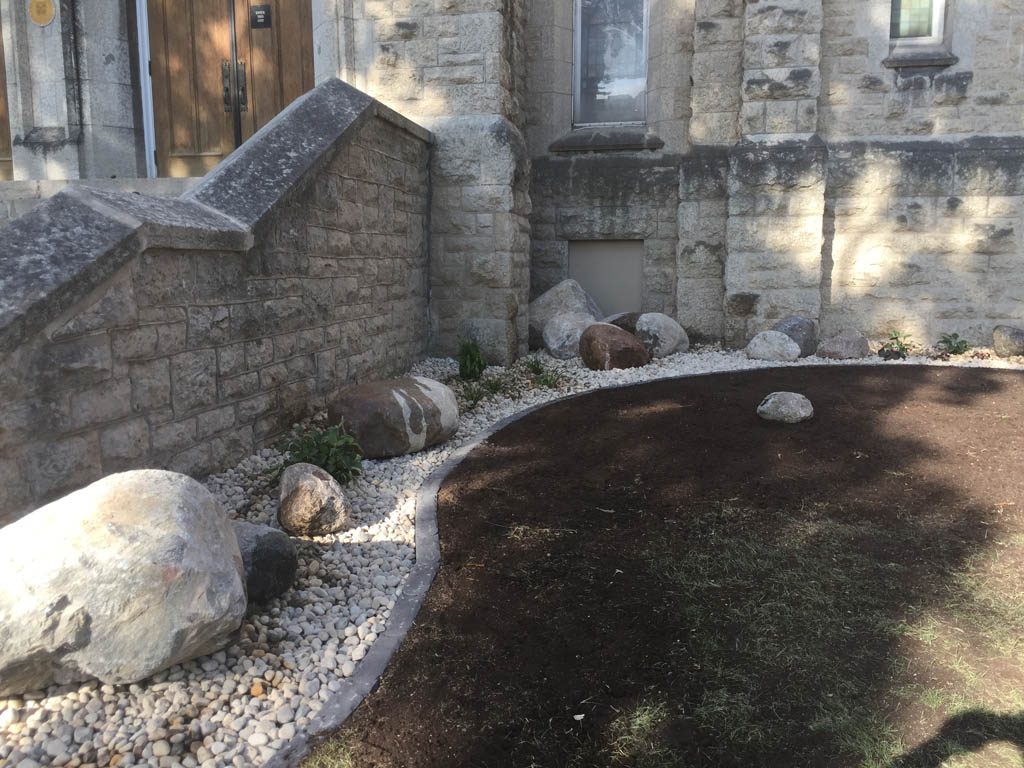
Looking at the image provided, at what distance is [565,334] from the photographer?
791 centimetres

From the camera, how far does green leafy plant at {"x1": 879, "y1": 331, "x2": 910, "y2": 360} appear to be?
7547 mm

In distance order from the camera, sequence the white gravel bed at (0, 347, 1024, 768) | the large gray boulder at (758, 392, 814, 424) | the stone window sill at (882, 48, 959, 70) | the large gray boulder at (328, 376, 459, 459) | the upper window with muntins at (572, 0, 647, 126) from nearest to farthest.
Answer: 1. the white gravel bed at (0, 347, 1024, 768)
2. the large gray boulder at (328, 376, 459, 459)
3. the large gray boulder at (758, 392, 814, 424)
4. the stone window sill at (882, 48, 959, 70)
5. the upper window with muntins at (572, 0, 647, 126)

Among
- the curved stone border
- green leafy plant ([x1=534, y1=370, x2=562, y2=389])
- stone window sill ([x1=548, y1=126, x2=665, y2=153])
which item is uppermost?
stone window sill ([x1=548, y1=126, x2=665, y2=153])

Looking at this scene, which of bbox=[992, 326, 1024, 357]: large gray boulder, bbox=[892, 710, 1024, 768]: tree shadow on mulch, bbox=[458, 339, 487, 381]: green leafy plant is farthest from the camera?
bbox=[992, 326, 1024, 357]: large gray boulder

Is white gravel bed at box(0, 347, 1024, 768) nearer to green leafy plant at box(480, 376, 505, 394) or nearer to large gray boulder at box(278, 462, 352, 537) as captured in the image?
large gray boulder at box(278, 462, 352, 537)

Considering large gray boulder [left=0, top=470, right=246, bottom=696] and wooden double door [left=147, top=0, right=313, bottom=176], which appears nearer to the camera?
large gray boulder [left=0, top=470, right=246, bottom=696]

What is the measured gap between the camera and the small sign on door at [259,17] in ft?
25.1

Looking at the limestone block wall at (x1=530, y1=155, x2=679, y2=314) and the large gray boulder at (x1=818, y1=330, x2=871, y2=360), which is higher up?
the limestone block wall at (x1=530, y1=155, x2=679, y2=314)

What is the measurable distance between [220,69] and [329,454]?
18.1 ft

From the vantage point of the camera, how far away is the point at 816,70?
24.8ft

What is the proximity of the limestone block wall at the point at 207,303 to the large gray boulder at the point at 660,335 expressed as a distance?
8.78 ft

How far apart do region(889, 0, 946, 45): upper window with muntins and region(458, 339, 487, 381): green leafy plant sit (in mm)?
5349

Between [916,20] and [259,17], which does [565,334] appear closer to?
[259,17]

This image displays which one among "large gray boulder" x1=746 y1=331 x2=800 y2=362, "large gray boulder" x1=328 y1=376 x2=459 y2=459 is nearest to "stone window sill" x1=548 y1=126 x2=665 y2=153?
"large gray boulder" x1=746 y1=331 x2=800 y2=362
